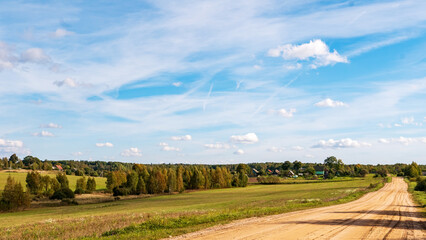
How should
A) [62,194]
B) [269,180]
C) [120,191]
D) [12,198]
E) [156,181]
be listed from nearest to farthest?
[12,198] < [62,194] < [120,191] < [156,181] < [269,180]

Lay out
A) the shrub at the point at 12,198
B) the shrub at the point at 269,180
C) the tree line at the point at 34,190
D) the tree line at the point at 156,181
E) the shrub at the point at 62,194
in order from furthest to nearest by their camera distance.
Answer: the shrub at the point at 269,180, the tree line at the point at 156,181, the shrub at the point at 62,194, the tree line at the point at 34,190, the shrub at the point at 12,198

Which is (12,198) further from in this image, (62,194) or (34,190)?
(34,190)

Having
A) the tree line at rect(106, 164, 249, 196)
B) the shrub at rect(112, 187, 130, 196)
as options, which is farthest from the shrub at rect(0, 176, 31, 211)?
the tree line at rect(106, 164, 249, 196)

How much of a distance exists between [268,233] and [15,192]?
75.1m

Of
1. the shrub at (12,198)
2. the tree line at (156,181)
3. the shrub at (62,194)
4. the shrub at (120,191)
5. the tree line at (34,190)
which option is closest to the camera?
the shrub at (12,198)

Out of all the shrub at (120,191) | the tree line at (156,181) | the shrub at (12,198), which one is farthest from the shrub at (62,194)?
the shrub at (12,198)

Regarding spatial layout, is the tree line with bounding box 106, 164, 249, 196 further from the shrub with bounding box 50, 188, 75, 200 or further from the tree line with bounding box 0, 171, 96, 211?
the shrub with bounding box 50, 188, 75, 200

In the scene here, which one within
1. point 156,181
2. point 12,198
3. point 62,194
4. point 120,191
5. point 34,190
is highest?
point 156,181

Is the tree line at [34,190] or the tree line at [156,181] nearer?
the tree line at [34,190]

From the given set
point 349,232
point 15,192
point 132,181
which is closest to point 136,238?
point 349,232

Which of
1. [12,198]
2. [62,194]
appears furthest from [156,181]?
[12,198]

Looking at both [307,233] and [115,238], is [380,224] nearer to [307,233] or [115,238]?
[307,233]

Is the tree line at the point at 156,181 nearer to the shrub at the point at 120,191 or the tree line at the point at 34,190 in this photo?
→ the shrub at the point at 120,191

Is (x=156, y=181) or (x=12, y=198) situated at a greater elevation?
(x=156, y=181)
